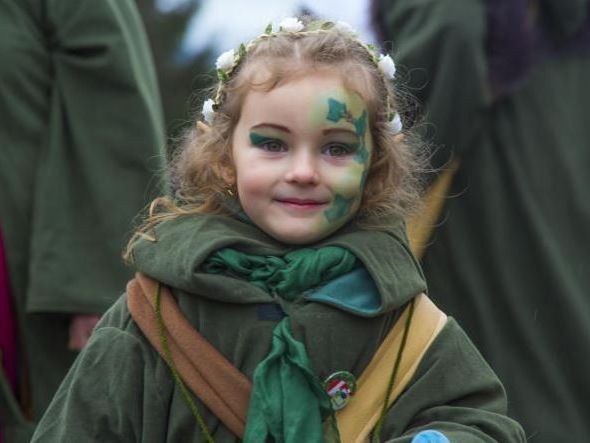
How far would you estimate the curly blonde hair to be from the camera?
3678 mm

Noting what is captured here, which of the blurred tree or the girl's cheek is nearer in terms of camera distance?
the girl's cheek

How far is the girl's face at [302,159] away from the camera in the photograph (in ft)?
11.8

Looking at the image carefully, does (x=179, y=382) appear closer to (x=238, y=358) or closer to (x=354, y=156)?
(x=238, y=358)

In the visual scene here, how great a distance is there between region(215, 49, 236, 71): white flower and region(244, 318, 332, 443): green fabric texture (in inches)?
24.2

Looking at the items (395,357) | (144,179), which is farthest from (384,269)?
(144,179)

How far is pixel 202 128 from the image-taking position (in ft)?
12.7

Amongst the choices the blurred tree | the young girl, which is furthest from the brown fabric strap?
the blurred tree

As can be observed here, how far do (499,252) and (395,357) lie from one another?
2.63 metres

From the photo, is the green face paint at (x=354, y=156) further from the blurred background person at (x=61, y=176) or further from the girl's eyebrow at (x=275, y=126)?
the blurred background person at (x=61, y=176)

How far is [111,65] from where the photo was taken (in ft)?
16.7

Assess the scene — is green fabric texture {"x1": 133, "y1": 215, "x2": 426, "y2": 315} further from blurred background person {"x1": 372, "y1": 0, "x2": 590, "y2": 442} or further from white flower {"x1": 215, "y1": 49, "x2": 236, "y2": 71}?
blurred background person {"x1": 372, "y1": 0, "x2": 590, "y2": 442}

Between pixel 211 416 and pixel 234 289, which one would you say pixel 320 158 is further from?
pixel 211 416

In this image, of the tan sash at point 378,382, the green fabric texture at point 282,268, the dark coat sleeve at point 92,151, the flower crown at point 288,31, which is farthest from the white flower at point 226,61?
the dark coat sleeve at point 92,151

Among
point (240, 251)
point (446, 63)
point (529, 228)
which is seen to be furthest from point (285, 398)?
point (529, 228)
